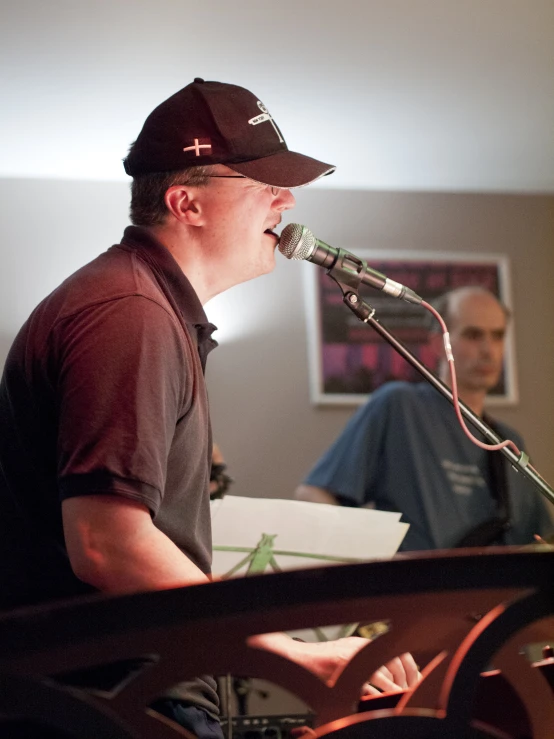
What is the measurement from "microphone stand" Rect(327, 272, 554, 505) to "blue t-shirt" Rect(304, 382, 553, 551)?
1642 millimetres

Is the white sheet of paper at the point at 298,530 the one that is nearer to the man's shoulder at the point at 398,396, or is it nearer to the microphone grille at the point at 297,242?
the microphone grille at the point at 297,242

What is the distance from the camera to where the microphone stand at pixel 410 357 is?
4.65 ft

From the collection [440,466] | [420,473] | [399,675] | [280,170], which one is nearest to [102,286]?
[280,170]

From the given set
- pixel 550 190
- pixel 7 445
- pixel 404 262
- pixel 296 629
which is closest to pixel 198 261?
pixel 7 445

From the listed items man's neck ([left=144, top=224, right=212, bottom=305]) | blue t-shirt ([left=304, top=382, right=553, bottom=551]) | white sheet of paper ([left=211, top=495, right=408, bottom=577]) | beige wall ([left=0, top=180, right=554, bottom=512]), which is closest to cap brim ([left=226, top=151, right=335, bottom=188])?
A: man's neck ([left=144, top=224, right=212, bottom=305])

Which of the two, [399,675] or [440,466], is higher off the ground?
[399,675]

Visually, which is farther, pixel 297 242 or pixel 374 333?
pixel 374 333

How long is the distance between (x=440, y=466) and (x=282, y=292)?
1.70m

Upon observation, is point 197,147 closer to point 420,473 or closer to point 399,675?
point 399,675

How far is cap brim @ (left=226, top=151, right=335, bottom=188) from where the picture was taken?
1479 mm

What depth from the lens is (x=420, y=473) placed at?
10.7 ft

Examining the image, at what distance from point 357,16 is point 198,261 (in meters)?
2.31

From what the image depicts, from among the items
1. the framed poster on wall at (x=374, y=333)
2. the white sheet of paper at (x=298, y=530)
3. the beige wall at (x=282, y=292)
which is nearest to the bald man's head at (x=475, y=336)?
the framed poster on wall at (x=374, y=333)

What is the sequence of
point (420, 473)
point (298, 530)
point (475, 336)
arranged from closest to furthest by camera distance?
point (298, 530), point (420, 473), point (475, 336)
